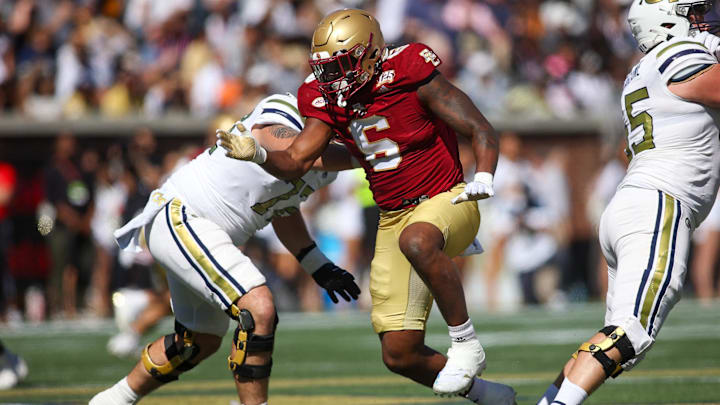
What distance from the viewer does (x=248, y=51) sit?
15.9 meters

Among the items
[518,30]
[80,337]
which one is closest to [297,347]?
[80,337]

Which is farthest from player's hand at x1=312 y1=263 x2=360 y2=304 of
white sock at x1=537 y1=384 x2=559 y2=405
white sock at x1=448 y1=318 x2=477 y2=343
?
white sock at x1=537 y1=384 x2=559 y2=405

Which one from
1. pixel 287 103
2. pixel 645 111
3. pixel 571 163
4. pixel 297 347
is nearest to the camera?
pixel 645 111

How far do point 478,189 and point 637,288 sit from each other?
2.59 ft

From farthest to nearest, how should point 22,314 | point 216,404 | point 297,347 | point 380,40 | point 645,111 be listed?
point 22,314
point 297,347
point 216,404
point 380,40
point 645,111

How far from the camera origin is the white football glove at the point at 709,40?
513 cm

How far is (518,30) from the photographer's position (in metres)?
17.5

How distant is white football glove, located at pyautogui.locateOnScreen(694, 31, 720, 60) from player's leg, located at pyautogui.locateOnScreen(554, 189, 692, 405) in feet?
2.48

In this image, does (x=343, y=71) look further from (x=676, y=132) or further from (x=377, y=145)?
(x=676, y=132)

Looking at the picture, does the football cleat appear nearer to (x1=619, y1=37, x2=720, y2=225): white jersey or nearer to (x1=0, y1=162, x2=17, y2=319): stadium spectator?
(x1=619, y1=37, x2=720, y2=225): white jersey

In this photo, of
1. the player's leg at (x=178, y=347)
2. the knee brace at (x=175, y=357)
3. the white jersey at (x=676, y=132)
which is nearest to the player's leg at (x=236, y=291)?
the player's leg at (x=178, y=347)

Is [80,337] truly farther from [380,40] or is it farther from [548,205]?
[380,40]

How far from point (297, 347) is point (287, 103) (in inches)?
200

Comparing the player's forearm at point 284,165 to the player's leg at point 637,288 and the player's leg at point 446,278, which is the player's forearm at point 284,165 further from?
the player's leg at point 637,288
